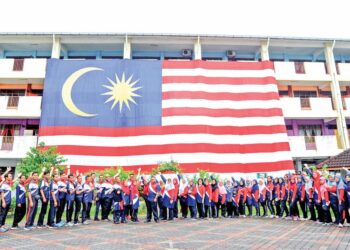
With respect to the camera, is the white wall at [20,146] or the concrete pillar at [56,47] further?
the concrete pillar at [56,47]

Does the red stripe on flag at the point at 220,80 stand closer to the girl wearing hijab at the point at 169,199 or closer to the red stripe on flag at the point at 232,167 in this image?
the red stripe on flag at the point at 232,167

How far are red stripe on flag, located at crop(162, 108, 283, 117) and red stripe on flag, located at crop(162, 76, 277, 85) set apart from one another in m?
2.13

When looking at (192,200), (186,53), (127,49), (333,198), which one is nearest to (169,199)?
(192,200)

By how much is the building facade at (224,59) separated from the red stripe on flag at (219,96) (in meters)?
1.84

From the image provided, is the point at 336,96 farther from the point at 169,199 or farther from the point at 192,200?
the point at 169,199

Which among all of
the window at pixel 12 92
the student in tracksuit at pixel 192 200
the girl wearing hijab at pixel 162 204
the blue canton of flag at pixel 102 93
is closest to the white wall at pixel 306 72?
the blue canton of flag at pixel 102 93

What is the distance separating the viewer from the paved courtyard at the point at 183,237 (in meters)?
6.55

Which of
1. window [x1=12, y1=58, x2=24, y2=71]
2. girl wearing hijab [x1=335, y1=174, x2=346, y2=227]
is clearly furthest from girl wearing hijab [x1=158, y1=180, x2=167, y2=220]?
window [x1=12, y1=58, x2=24, y2=71]

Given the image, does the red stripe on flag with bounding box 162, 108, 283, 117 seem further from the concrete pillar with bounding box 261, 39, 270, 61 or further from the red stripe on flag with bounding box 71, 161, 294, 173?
the concrete pillar with bounding box 261, 39, 270, 61

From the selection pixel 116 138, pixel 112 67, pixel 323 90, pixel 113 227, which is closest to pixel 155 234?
pixel 113 227

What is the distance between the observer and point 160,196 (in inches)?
442

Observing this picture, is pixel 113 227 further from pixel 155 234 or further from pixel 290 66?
pixel 290 66

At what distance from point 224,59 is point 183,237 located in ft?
60.8

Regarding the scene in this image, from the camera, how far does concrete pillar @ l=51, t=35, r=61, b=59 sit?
21.0 m
